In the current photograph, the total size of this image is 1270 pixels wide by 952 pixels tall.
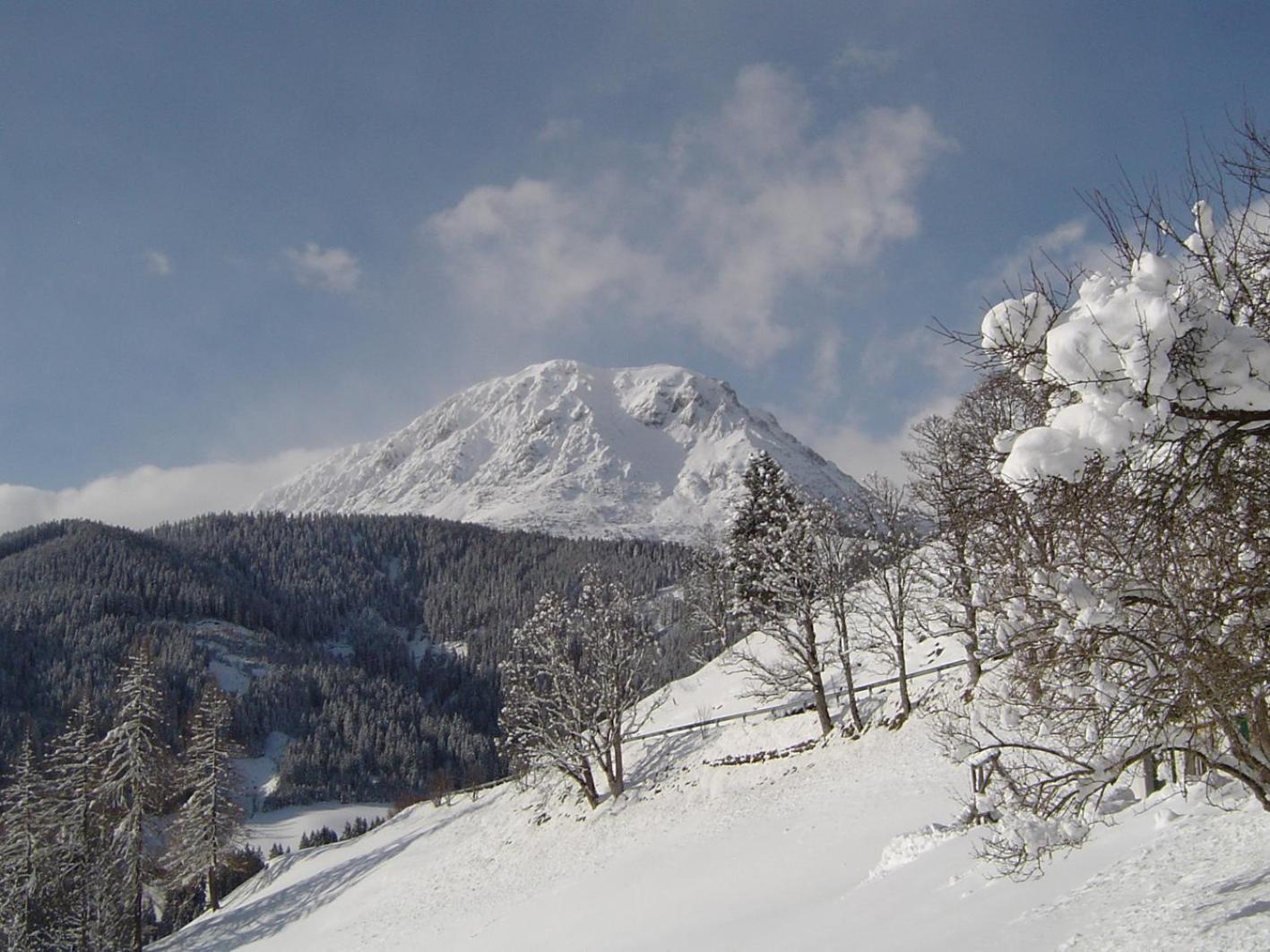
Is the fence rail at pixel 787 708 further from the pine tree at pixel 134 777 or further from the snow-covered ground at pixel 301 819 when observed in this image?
the snow-covered ground at pixel 301 819

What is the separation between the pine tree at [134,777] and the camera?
125 feet

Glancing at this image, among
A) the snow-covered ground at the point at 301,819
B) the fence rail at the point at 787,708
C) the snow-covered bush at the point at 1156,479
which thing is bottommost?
the snow-covered ground at the point at 301,819

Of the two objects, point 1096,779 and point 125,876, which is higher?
point 1096,779

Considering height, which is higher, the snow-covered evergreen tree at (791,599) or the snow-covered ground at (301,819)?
the snow-covered evergreen tree at (791,599)

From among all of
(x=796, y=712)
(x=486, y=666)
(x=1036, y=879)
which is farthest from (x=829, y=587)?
(x=486, y=666)

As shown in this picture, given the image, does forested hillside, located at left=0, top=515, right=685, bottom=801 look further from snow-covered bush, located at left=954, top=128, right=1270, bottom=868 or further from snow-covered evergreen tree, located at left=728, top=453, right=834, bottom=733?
snow-covered bush, located at left=954, top=128, right=1270, bottom=868

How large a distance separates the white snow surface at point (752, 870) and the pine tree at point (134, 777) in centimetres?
395

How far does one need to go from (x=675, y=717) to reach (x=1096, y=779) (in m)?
33.4

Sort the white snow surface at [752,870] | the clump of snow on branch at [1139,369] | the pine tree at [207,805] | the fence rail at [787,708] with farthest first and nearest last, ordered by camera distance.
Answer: the pine tree at [207,805] → the fence rail at [787,708] → the white snow surface at [752,870] → the clump of snow on branch at [1139,369]

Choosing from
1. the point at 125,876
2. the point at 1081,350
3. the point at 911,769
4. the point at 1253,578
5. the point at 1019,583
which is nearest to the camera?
the point at 1081,350

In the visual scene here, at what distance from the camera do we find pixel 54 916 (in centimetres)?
3734

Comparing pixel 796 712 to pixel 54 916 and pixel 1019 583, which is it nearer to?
pixel 1019 583

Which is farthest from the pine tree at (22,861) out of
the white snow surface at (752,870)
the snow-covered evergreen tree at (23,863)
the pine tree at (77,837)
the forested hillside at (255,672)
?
the forested hillside at (255,672)

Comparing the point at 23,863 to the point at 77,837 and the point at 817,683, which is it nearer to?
the point at 77,837
